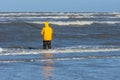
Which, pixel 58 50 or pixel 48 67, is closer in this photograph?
pixel 48 67

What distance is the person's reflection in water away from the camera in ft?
61.8

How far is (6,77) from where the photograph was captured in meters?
18.4

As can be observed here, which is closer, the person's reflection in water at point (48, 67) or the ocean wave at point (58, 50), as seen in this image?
the person's reflection in water at point (48, 67)

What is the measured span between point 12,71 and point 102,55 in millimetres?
6705

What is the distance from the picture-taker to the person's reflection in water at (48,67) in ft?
61.8

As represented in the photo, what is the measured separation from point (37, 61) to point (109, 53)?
4.65 metres

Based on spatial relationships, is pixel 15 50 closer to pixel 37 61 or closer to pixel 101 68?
pixel 37 61

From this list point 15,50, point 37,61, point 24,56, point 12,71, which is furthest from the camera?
point 15,50

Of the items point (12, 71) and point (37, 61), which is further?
point (37, 61)

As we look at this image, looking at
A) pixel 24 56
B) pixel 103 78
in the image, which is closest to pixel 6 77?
pixel 103 78

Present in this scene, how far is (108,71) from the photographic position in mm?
19953

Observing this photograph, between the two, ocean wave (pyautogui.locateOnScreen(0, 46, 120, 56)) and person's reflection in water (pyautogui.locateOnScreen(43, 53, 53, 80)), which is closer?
person's reflection in water (pyautogui.locateOnScreen(43, 53, 53, 80))

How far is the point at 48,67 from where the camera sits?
2111 centimetres

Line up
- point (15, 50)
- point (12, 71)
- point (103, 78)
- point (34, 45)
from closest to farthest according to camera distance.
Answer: point (103, 78), point (12, 71), point (15, 50), point (34, 45)
